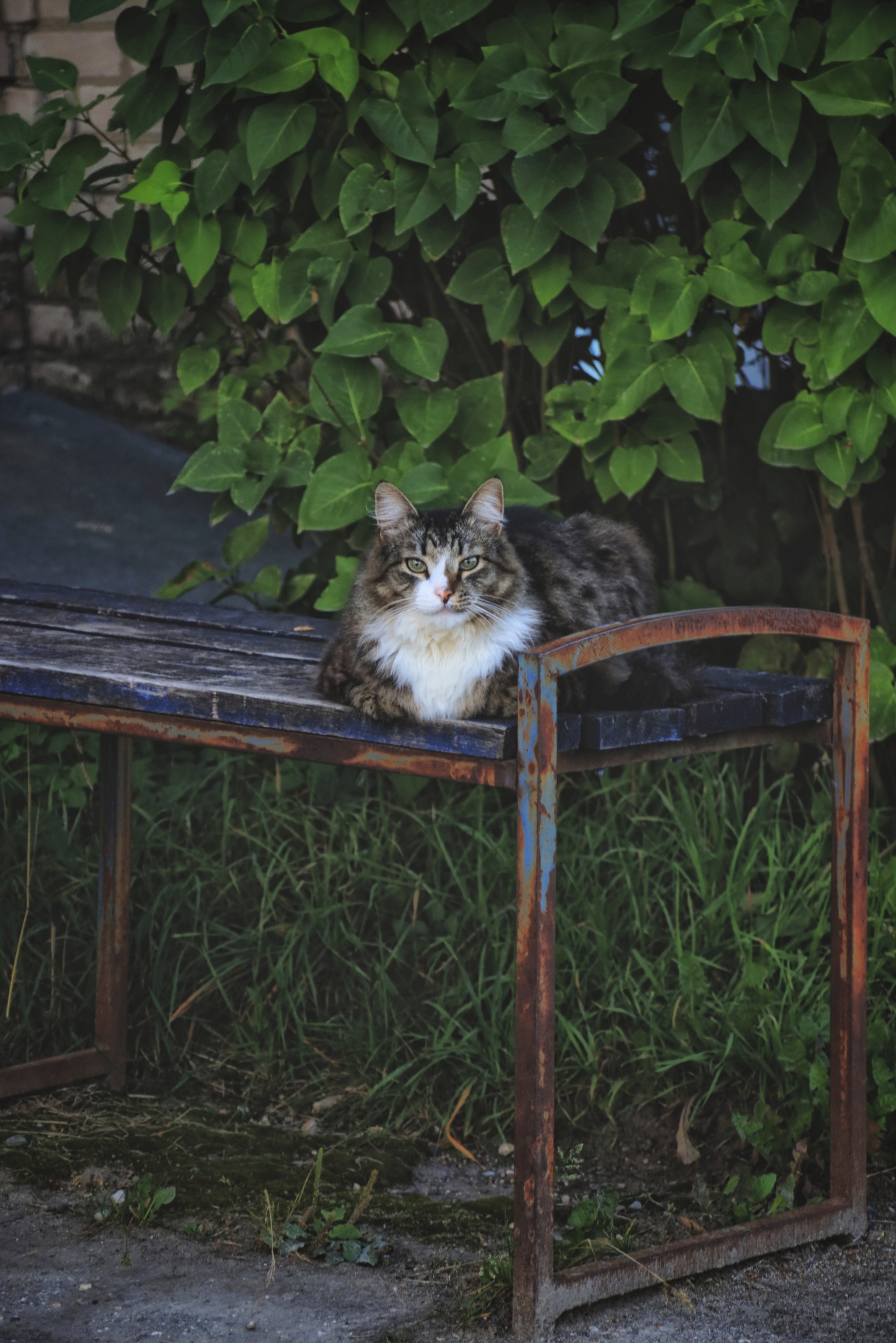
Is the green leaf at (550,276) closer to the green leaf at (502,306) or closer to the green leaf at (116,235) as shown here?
the green leaf at (502,306)

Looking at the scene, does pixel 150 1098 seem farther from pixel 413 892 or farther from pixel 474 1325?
pixel 474 1325

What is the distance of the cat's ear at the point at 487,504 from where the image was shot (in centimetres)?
232

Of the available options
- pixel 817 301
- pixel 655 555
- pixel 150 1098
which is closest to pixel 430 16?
pixel 817 301

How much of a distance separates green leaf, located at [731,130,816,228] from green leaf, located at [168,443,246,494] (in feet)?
3.84

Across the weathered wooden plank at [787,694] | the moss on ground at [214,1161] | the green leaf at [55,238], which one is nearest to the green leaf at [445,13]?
the green leaf at [55,238]

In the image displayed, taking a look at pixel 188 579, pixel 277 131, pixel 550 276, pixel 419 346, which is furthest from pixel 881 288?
pixel 188 579

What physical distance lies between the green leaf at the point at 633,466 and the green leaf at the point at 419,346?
1.31 ft

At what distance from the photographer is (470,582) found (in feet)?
7.38

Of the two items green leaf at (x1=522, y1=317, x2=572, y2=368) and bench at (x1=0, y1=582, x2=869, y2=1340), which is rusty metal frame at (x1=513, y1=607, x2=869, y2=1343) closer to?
bench at (x1=0, y1=582, x2=869, y2=1340)

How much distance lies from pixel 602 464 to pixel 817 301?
551 mm

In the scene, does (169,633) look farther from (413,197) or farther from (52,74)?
(52,74)

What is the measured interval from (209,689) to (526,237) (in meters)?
1.24

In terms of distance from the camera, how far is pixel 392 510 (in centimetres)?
236

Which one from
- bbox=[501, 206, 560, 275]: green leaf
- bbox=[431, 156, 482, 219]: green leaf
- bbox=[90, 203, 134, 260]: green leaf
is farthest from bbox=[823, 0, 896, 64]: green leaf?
bbox=[90, 203, 134, 260]: green leaf
